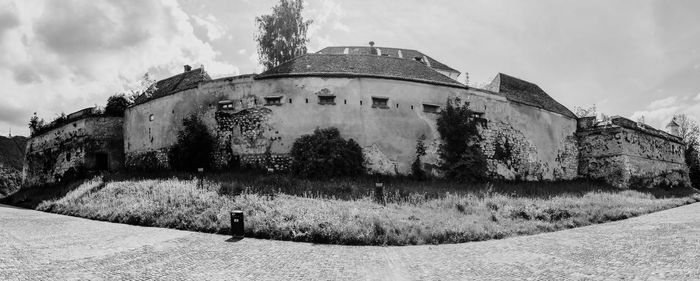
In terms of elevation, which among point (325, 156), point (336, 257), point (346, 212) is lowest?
point (336, 257)

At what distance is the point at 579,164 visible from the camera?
88.7ft

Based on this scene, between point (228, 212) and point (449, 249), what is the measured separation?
6486mm

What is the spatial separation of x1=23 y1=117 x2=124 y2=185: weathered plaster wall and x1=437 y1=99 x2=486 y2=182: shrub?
67.8ft

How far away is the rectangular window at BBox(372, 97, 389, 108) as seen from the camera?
20.2 metres

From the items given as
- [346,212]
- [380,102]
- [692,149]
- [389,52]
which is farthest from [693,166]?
[346,212]

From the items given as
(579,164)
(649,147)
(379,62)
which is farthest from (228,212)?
(649,147)

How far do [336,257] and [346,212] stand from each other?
3.21 meters

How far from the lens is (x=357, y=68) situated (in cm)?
2130

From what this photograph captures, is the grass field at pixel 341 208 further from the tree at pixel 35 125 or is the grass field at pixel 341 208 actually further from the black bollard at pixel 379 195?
the tree at pixel 35 125

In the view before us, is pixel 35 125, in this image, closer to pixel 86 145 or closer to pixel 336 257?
pixel 86 145

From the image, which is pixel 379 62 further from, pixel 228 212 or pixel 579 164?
pixel 579 164

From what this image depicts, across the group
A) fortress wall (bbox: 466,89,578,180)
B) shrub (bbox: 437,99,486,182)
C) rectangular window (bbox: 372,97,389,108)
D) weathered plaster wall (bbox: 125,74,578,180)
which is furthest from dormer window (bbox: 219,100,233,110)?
fortress wall (bbox: 466,89,578,180)

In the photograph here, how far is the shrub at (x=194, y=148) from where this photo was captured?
66.9 feet

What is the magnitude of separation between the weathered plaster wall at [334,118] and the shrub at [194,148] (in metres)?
0.51
